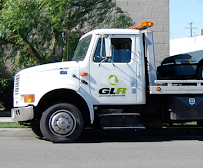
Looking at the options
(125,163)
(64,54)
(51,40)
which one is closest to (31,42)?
(51,40)

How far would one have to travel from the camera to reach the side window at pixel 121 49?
27.9 feet

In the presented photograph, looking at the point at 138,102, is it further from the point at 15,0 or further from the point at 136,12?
the point at 136,12

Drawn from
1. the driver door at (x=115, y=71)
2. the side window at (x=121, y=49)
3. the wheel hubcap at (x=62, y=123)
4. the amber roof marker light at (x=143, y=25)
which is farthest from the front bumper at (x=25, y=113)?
the amber roof marker light at (x=143, y=25)

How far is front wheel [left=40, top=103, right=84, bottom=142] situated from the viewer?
8.16 meters

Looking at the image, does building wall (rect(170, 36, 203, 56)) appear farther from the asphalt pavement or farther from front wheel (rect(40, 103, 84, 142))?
front wheel (rect(40, 103, 84, 142))

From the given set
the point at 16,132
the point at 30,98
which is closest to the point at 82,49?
the point at 30,98

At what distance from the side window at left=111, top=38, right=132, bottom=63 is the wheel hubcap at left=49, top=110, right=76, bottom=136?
1673mm

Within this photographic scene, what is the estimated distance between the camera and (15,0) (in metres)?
11.8

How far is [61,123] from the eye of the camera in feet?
26.8

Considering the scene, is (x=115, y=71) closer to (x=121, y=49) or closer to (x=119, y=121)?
(x=121, y=49)

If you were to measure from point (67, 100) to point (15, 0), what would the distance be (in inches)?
186

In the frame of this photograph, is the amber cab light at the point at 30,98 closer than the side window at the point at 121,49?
Yes

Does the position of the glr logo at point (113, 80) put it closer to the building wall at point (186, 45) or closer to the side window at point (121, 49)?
the side window at point (121, 49)

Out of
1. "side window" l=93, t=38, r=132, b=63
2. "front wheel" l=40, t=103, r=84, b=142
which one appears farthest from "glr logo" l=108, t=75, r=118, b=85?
"front wheel" l=40, t=103, r=84, b=142
